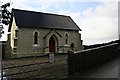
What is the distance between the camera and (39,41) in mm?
38188

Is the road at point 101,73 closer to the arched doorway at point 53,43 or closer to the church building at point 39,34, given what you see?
the church building at point 39,34

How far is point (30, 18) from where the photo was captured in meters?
39.3

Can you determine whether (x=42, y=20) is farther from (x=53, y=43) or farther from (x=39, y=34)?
(x=53, y=43)

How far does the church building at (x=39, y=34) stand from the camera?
3600cm

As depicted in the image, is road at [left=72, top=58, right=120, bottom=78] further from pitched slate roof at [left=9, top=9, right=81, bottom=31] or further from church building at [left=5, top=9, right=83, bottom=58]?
pitched slate roof at [left=9, top=9, right=81, bottom=31]

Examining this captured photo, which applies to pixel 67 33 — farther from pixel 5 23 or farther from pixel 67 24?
pixel 5 23

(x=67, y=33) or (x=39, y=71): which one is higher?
(x=67, y=33)

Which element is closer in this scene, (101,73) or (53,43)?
(101,73)

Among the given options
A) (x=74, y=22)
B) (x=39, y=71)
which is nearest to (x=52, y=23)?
(x=74, y=22)

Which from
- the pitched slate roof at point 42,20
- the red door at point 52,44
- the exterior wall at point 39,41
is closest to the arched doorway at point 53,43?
the red door at point 52,44

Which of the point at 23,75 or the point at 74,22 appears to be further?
the point at 74,22

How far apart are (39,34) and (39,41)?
3.64ft

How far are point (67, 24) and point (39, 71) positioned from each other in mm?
31188

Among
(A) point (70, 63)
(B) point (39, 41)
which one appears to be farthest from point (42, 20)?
(A) point (70, 63)
